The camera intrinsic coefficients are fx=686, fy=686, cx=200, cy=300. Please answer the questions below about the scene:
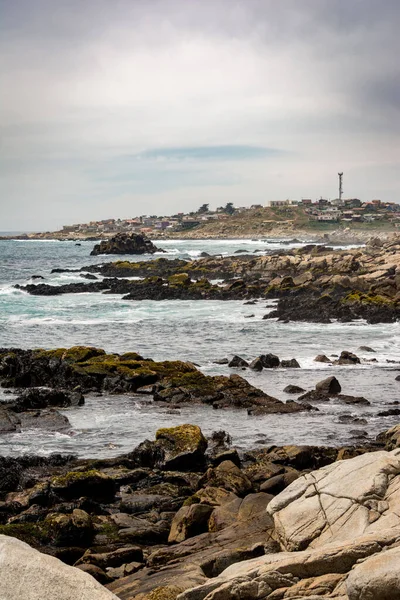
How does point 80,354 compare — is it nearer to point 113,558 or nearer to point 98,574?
point 113,558


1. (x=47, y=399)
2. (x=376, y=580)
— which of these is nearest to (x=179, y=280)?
(x=47, y=399)

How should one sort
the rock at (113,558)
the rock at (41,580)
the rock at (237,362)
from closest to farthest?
the rock at (41,580)
the rock at (113,558)
the rock at (237,362)

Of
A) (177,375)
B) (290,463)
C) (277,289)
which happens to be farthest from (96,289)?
(290,463)

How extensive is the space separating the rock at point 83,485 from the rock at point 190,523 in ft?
9.86

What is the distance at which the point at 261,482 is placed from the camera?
1403 centimetres

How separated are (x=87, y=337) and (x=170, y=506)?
22994 millimetres

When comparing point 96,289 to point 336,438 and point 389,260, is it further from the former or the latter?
point 336,438

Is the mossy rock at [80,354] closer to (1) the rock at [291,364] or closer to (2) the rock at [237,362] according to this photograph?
(2) the rock at [237,362]

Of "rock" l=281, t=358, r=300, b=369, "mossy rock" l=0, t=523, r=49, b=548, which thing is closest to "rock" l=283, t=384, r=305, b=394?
"rock" l=281, t=358, r=300, b=369

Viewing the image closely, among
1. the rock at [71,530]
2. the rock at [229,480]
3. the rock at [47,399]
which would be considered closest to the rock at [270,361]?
the rock at [47,399]

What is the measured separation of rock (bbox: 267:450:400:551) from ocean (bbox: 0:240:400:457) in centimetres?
817

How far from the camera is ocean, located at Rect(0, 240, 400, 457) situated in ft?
62.1

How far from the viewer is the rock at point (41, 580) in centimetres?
547

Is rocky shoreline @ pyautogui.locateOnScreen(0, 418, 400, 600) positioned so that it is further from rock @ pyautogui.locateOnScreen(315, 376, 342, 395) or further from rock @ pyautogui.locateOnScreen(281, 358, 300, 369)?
rock @ pyautogui.locateOnScreen(281, 358, 300, 369)
